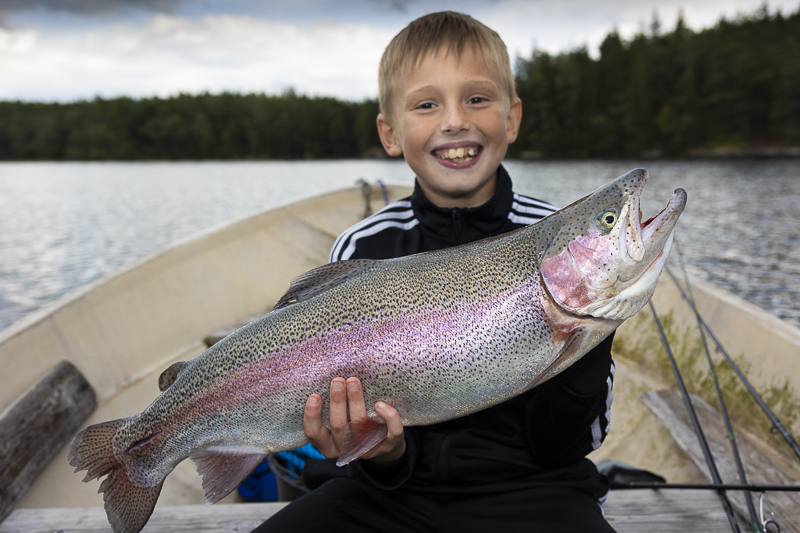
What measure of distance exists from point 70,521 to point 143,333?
2.21 meters

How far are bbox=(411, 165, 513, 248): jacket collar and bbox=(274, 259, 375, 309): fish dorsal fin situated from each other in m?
0.72

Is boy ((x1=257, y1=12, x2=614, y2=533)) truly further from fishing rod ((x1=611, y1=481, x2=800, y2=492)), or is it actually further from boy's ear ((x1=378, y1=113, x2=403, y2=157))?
fishing rod ((x1=611, y1=481, x2=800, y2=492))

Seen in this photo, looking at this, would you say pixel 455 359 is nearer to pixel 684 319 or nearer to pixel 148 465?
pixel 148 465

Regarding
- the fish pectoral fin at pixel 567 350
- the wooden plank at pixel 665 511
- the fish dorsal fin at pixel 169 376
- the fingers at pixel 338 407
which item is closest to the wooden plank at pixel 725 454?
the wooden plank at pixel 665 511

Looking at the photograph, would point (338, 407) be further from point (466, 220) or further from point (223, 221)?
point (223, 221)

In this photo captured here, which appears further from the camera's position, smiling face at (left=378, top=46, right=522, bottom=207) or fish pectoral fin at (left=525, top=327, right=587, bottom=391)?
smiling face at (left=378, top=46, right=522, bottom=207)

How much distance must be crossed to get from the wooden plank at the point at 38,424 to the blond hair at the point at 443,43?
305 cm

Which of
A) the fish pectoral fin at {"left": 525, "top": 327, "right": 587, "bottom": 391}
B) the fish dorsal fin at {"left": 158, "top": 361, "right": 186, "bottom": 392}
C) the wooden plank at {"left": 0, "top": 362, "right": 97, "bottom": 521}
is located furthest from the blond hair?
the wooden plank at {"left": 0, "top": 362, "right": 97, "bottom": 521}

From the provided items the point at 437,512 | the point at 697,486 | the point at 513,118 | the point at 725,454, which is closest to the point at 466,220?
the point at 513,118

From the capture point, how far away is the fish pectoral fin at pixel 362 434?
177 centimetres

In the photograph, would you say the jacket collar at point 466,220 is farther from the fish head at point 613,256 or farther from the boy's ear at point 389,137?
the fish head at point 613,256

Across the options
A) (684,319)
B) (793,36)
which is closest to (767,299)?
→ (684,319)

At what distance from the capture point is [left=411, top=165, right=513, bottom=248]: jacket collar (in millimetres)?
2547

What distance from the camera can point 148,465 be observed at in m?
1.89
